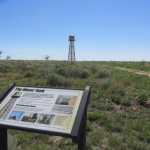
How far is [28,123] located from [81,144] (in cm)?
95

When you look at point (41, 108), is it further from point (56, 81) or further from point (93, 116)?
point (56, 81)

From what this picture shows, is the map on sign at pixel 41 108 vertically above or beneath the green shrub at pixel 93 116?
above

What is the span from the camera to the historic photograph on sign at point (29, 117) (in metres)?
2.49

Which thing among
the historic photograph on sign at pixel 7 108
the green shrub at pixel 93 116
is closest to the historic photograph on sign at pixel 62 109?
the historic photograph on sign at pixel 7 108

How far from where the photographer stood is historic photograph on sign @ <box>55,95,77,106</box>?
2652 mm

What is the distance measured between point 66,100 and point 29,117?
0.61m

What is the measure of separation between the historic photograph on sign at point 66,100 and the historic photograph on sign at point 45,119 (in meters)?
0.28

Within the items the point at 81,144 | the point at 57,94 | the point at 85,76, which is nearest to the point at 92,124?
the point at 81,144

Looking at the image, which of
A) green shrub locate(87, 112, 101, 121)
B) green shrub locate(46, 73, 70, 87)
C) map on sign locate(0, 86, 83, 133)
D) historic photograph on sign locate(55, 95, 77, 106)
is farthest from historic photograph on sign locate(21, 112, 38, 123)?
green shrub locate(46, 73, 70, 87)

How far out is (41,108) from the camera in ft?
8.61

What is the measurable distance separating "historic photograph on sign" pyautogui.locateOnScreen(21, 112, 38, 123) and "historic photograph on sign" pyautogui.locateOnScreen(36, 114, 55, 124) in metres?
0.07

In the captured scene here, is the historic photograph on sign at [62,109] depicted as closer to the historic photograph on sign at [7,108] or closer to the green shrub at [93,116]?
the historic photograph on sign at [7,108]

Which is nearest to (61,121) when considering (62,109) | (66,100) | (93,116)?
(62,109)

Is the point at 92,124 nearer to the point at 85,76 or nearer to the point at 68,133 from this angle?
the point at 68,133
